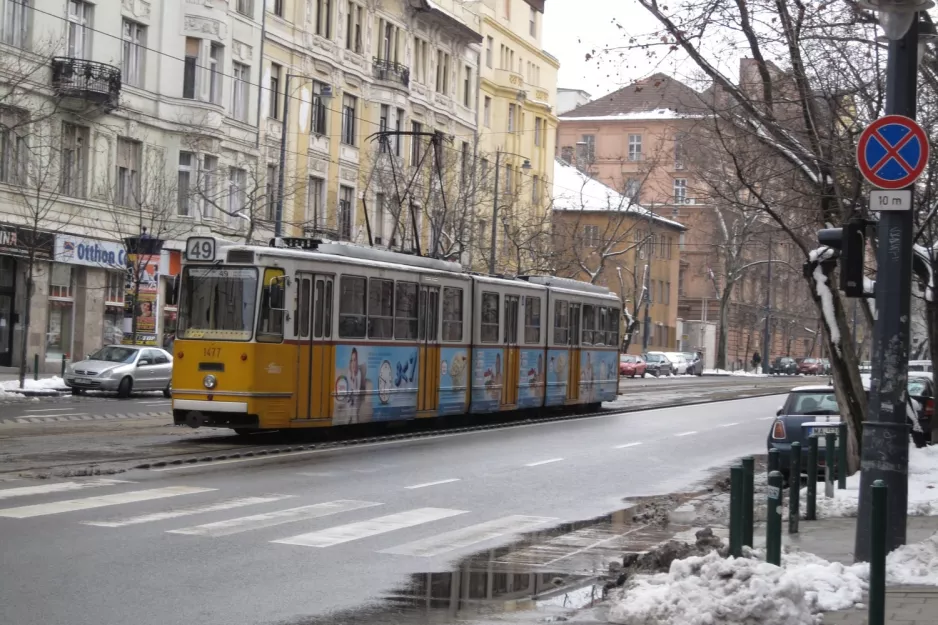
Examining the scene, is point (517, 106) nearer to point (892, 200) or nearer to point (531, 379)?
point (531, 379)

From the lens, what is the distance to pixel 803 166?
17.0 meters

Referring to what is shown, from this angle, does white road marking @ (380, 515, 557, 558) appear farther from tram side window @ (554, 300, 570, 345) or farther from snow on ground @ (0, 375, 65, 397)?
snow on ground @ (0, 375, 65, 397)

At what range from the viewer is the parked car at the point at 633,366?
75062 millimetres

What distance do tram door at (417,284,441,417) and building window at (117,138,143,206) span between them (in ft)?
66.2

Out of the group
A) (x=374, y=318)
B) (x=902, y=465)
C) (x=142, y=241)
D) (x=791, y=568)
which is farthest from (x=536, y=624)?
(x=142, y=241)

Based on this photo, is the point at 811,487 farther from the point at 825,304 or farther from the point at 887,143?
the point at 887,143

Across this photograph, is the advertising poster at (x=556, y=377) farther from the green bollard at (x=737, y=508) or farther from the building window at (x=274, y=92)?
the building window at (x=274, y=92)

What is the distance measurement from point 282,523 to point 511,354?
17.4 metres

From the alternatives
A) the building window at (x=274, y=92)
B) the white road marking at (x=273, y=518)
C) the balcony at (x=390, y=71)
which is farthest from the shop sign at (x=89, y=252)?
the white road marking at (x=273, y=518)

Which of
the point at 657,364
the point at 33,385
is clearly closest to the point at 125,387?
the point at 33,385

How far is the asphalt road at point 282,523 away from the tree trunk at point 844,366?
2.59 metres

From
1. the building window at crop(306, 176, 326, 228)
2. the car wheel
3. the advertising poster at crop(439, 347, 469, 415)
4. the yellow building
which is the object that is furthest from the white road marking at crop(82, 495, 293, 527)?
the yellow building

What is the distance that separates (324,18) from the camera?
5406cm

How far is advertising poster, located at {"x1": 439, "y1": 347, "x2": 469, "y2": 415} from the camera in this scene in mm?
26250
